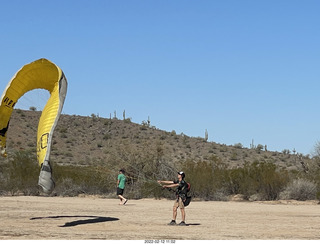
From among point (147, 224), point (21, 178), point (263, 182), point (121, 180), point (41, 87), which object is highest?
point (41, 87)

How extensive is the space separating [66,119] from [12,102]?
216ft

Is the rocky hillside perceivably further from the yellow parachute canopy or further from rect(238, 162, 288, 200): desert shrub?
the yellow parachute canopy

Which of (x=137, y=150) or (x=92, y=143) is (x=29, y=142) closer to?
(x=92, y=143)

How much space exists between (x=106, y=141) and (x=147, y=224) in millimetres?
56361

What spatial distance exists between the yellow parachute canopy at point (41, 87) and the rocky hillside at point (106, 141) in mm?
43660

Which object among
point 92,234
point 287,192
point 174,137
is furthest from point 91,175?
point 174,137

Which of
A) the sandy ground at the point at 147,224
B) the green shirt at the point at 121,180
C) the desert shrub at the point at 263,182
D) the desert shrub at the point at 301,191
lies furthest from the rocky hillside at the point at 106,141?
the sandy ground at the point at 147,224

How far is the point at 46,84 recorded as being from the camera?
1844 cm

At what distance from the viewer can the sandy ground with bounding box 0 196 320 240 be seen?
15547 mm

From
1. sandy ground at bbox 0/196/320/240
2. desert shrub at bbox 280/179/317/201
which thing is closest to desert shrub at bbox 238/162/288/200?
desert shrub at bbox 280/179/317/201

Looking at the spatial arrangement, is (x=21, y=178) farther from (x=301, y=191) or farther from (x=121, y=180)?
(x=301, y=191)

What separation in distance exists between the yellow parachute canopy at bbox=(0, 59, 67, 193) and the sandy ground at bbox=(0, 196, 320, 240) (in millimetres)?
2268

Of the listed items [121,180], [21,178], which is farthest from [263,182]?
[21,178]

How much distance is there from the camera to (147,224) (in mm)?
18859
